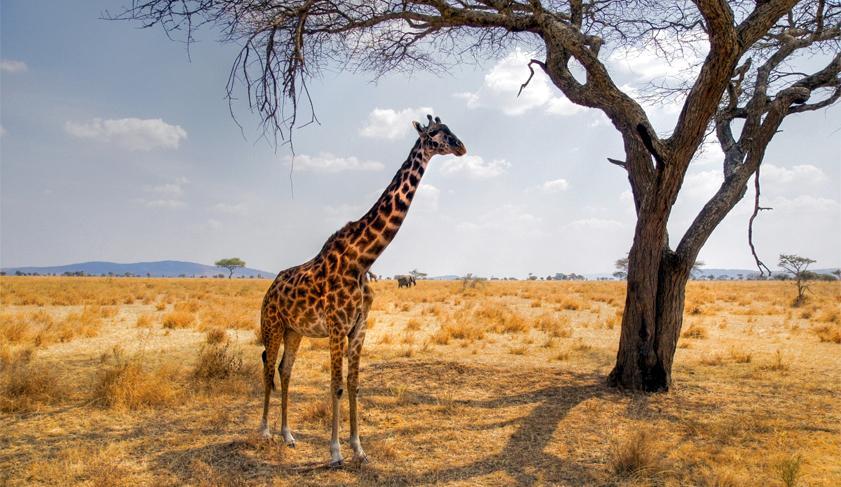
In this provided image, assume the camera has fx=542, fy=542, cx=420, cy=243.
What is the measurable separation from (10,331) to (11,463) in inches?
347

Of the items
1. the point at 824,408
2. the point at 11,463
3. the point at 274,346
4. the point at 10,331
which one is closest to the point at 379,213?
the point at 274,346

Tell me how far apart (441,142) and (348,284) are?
70.4 inches

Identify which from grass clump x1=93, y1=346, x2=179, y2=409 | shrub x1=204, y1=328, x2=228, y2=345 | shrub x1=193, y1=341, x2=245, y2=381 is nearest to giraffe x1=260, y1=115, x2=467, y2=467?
grass clump x1=93, y1=346, x2=179, y2=409

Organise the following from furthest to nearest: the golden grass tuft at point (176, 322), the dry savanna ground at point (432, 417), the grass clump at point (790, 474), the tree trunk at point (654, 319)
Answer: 1. the golden grass tuft at point (176, 322)
2. the tree trunk at point (654, 319)
3. the dry savanna ground at point (432, 417)
4. the grass clump at point (790, 474)

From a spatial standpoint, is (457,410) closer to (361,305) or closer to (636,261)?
(361,305)

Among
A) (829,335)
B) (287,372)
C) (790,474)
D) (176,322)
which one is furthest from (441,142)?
(829,335)

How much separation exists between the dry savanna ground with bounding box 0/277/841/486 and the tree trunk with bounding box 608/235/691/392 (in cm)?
38

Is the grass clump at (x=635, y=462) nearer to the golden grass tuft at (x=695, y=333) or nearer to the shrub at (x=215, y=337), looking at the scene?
the shrub at (x=215, y=337)

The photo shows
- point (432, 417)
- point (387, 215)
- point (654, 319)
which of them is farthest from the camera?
point (654, 319)

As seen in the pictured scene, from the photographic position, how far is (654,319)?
8.04 metres

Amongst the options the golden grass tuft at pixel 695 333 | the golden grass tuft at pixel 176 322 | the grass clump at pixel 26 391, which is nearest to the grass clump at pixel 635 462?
the grass clump at pixel 26 391

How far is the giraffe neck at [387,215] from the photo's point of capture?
5441 millimetres

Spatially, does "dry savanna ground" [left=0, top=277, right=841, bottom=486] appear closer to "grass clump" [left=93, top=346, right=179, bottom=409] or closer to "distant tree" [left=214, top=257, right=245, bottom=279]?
"grass clump" [left=93, top=346, right=179, bottom=409]

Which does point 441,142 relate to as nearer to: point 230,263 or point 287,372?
point 287,372
